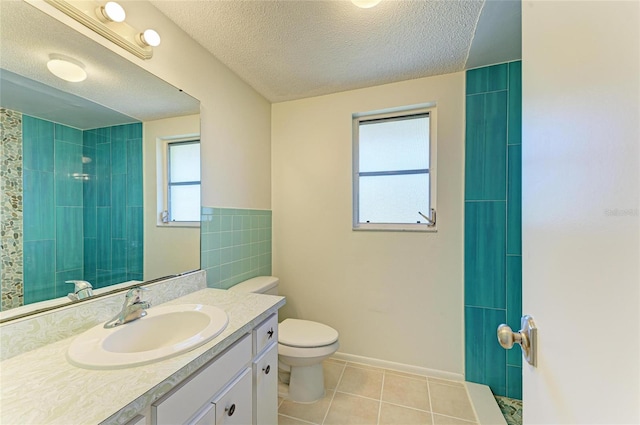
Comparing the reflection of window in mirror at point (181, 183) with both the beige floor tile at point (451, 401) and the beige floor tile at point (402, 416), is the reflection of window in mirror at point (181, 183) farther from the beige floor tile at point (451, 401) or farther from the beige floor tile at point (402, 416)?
the beige floor tile at point (451, 401)

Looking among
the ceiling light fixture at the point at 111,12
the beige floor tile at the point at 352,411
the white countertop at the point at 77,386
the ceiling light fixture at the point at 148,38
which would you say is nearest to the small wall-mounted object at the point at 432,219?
the beige floor tile at the point at 352,411

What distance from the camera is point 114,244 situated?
1.11 meters

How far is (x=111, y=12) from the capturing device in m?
1.03

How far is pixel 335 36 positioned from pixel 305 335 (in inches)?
74.1

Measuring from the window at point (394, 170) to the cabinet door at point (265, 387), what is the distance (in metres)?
1.19

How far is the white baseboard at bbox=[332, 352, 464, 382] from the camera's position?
1830 millimetres

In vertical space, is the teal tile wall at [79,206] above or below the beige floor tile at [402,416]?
above

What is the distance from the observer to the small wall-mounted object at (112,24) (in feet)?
3.11

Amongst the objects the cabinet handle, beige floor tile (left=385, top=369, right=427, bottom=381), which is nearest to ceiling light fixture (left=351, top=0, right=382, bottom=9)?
the cabinet handle
